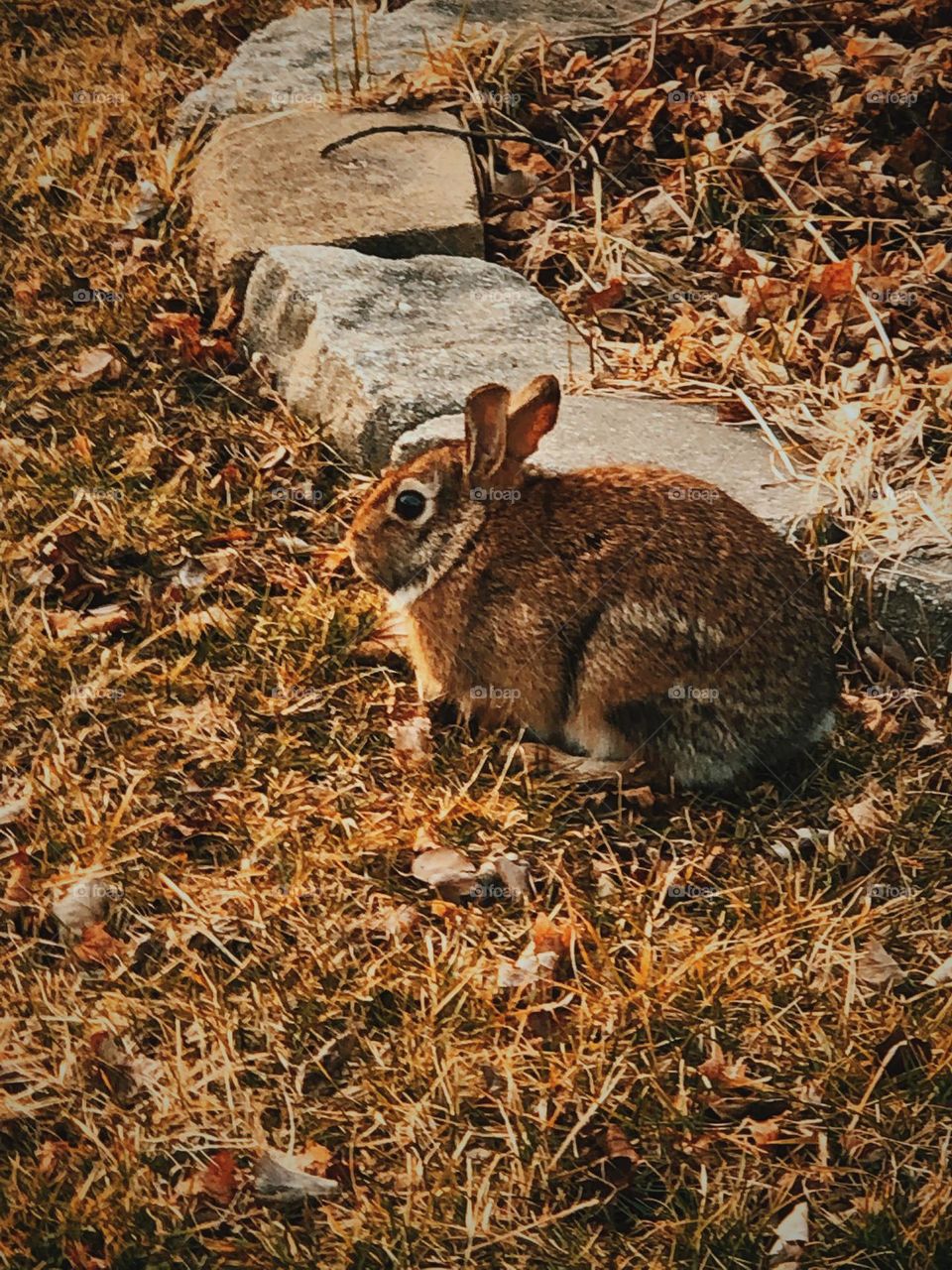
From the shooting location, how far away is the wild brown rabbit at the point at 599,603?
3719 mm

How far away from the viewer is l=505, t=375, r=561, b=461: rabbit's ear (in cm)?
371

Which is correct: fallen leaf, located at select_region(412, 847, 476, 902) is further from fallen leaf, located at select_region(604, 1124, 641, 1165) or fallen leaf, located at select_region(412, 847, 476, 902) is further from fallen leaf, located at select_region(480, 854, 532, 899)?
fallen leaf, located at select_region(604, 1124, 641, 1165)

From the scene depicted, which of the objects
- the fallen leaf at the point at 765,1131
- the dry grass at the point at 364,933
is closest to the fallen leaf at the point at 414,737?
the dry grass at the point at 364,933

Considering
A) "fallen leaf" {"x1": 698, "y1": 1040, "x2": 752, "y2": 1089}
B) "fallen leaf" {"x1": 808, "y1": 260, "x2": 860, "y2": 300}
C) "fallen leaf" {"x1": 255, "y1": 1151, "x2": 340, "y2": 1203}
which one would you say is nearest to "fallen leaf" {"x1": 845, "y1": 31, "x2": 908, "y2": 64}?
"fallen leaf" {"x1": 808, "y1": 260, "x2": 860, "y2": 300}

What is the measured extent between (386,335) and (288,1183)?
3.11 metres

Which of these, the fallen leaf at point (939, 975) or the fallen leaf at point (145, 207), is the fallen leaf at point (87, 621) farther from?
the fallen leaf at point (939, 975)

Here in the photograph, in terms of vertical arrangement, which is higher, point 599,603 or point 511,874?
point 599,603

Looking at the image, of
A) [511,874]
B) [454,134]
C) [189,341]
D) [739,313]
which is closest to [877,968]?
[511,874]

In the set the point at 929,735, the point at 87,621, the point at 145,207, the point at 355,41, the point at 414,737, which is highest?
the point at 355,41

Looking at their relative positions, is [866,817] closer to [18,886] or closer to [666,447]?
[666,447]

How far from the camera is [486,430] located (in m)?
3.76

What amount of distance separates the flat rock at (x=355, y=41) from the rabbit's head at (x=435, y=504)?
115 inches

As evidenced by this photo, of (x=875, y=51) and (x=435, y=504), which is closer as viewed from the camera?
(x=435, y=504)

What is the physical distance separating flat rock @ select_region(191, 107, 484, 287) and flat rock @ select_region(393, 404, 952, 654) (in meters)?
1.15
